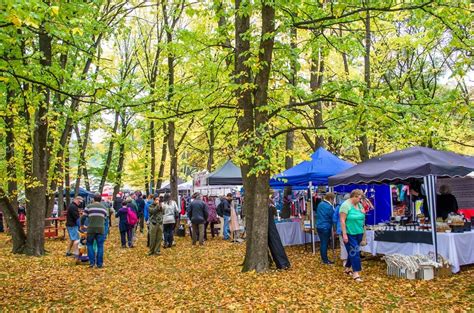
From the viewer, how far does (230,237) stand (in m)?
18.2

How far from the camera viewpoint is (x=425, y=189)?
977cm

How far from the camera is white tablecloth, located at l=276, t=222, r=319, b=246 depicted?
47.4 feet

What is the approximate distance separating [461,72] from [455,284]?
3.70m

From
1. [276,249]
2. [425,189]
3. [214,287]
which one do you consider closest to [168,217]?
[276,249]

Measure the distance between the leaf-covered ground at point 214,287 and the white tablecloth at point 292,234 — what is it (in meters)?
1.70

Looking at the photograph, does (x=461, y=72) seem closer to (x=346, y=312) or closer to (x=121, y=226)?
(x=346, y=312)

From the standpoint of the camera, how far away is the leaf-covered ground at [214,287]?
23.7 feet

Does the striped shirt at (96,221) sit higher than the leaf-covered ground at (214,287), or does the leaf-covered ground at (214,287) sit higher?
the striped shirt at (96,221)

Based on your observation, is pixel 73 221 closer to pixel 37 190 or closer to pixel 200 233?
pixel 37 190

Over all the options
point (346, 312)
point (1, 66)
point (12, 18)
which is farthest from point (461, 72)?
point (1, 66)

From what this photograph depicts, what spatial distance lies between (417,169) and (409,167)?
205mm

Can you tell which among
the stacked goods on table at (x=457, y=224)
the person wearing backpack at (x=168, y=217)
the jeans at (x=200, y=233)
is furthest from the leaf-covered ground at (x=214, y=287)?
the jeans at (x=200, y=233)

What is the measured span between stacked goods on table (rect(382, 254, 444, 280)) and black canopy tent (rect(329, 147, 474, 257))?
317mm

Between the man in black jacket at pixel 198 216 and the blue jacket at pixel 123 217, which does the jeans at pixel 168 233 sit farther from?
the blue jacket at pixel 123 217
